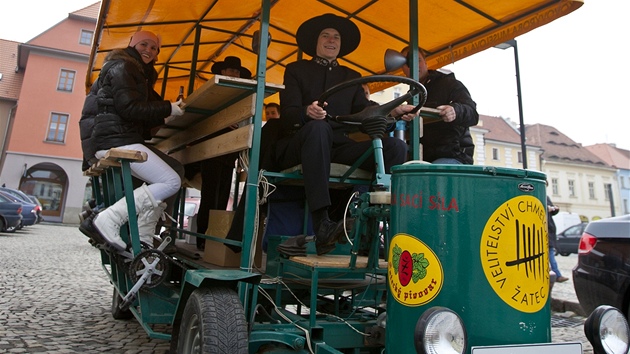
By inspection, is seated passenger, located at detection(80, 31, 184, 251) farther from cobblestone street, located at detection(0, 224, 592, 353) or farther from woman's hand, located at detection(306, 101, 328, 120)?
woman's hand, located at detection(306, 101, 328, 120)

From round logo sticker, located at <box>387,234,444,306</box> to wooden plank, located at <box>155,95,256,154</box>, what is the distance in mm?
1318

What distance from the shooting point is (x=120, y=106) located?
3725 millimetres

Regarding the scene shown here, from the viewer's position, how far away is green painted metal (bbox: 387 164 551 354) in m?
1.88

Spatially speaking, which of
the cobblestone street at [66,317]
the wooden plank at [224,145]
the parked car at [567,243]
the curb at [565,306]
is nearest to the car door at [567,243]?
the parked car at [567,243]

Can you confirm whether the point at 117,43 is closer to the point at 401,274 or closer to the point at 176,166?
the point at 176,166

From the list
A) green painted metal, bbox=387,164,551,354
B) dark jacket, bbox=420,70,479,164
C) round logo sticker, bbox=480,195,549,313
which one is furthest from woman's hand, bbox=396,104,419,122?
round logo sticker, bbox=480,195,549,313

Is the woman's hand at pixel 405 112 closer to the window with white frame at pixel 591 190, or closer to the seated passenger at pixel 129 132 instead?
the seated passenger at pixel 129 132

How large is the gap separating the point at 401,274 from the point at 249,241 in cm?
114

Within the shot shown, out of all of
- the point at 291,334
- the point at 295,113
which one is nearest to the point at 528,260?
the point at 291,334

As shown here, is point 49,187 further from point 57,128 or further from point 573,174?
point 573,174

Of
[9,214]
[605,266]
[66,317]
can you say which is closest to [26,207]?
[9,214]

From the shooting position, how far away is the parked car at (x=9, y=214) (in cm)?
1644

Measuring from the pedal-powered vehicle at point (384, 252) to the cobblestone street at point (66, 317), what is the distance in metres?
0.44

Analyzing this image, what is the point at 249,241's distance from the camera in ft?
9.48
